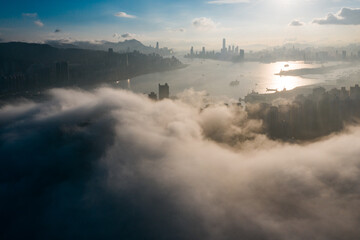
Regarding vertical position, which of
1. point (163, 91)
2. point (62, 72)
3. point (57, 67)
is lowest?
point (163, 91)

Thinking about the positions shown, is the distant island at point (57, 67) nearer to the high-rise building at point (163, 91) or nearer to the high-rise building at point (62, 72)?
the high-rise building at point (62, 72)

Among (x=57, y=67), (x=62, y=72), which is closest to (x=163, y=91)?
(x=62, y=72)

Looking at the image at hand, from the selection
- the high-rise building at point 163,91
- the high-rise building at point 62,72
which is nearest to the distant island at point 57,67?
the high-rise building at point 62,72

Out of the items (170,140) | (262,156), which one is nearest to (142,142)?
(170,140)

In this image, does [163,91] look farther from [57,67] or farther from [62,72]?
[57,67]

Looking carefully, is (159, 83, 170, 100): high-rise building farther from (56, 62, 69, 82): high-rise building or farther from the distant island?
(56, 62, 69, 82): high-rise building

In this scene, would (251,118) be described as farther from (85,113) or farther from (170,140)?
(85,113)

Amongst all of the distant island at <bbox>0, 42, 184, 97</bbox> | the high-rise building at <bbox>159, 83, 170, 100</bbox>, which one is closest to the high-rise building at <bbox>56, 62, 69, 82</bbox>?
the distant island at <bbox>0, 42, 184, 97</bbox>

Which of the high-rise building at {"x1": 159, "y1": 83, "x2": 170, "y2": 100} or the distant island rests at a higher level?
the distant island
